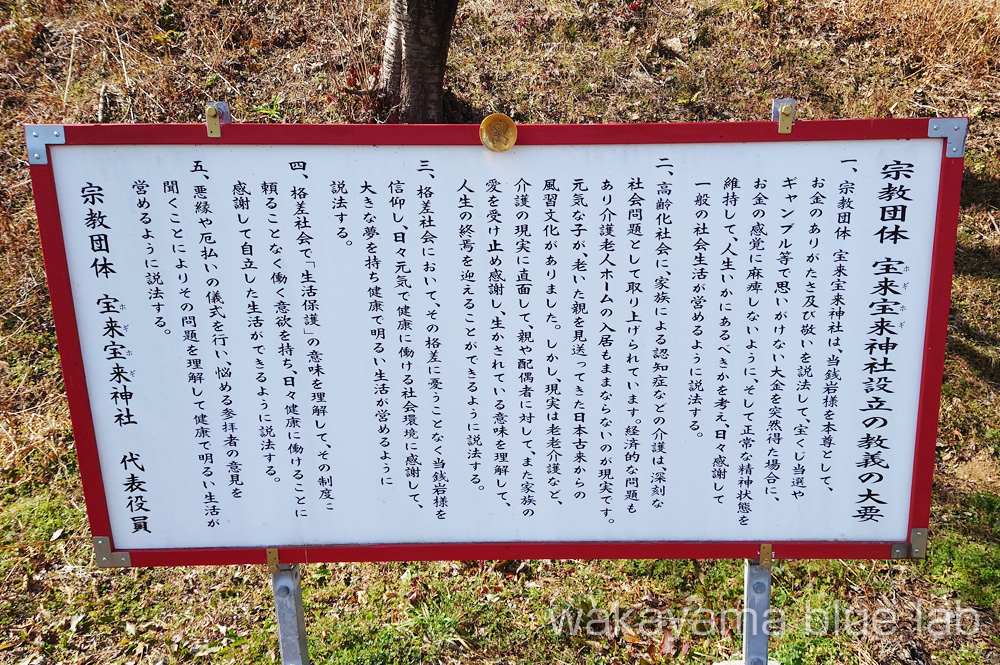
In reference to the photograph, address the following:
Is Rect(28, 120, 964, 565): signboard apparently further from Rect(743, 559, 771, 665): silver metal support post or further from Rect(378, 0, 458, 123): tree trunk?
Rect(378, 0, 458, 123): tree trunk

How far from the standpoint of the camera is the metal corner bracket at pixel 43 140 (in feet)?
8.00

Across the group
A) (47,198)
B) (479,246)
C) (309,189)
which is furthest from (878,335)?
(47,198)

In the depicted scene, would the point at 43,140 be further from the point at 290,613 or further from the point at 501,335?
the point at 290,613

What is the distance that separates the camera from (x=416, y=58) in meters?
5.02

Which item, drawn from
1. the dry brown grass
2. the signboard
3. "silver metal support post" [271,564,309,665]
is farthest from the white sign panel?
the dry brown grass

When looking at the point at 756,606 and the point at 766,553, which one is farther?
the point at 756,606

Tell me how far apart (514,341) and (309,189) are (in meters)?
0.98

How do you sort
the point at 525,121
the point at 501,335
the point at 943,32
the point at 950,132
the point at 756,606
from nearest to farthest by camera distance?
the point at 950,132 → the point at 501,335 → the point at 756,606 → the point at 525,121 → the point at 943,32

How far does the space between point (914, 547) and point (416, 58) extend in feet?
14.5

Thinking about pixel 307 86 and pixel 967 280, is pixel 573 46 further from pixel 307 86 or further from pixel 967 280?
pixel 967 280

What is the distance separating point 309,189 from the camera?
2521mm

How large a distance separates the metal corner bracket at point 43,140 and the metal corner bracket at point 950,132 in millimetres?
3185

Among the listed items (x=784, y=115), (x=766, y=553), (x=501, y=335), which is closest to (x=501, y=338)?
(x=501, y=335)

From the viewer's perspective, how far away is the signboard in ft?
8.15
